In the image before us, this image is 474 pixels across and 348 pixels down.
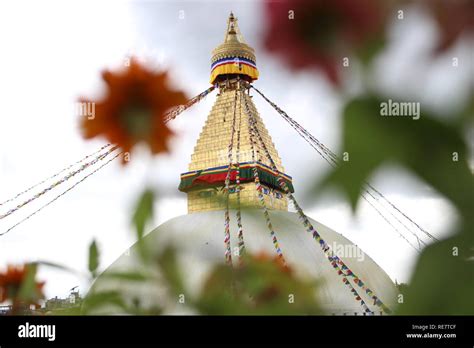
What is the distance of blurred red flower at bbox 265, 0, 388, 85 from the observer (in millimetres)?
213

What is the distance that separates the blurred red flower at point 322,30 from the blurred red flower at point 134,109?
98 mm

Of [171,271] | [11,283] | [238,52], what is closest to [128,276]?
[171,271]

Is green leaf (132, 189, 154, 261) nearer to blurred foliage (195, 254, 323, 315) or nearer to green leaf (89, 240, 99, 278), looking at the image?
blurred foliage (195, 254, 323, 315)

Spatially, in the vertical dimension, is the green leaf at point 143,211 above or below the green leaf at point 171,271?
above

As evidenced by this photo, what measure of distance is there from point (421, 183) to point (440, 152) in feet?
0.05

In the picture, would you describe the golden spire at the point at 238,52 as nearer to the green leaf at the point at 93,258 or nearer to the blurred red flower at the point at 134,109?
the blurred red flower at the point at 134,109

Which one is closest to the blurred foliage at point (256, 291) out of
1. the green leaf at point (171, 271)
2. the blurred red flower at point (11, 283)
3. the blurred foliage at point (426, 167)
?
the green leaf at point (171, 271)

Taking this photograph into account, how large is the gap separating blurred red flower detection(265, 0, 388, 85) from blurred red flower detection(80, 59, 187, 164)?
3.9 inches

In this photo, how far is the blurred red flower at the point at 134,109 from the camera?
0.99 ft

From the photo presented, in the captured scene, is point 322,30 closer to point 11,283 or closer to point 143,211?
point 143,211

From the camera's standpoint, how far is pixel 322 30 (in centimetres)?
22
